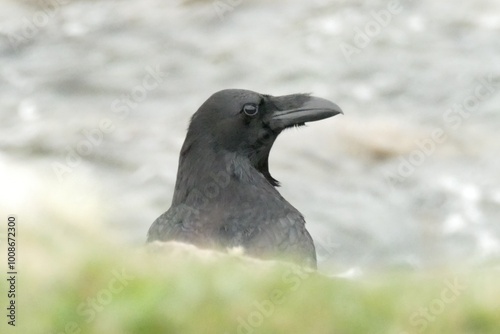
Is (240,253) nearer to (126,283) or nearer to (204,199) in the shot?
(204,199)

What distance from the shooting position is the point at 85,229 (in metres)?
7.12

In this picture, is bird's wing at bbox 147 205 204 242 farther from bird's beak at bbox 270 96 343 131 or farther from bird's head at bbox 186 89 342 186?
bird's beak at bbox 270 96 343 131

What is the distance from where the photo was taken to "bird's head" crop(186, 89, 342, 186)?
6383 millimetres

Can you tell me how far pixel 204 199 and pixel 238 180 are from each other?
26 centimetres

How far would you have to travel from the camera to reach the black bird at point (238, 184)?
18.8 ft
